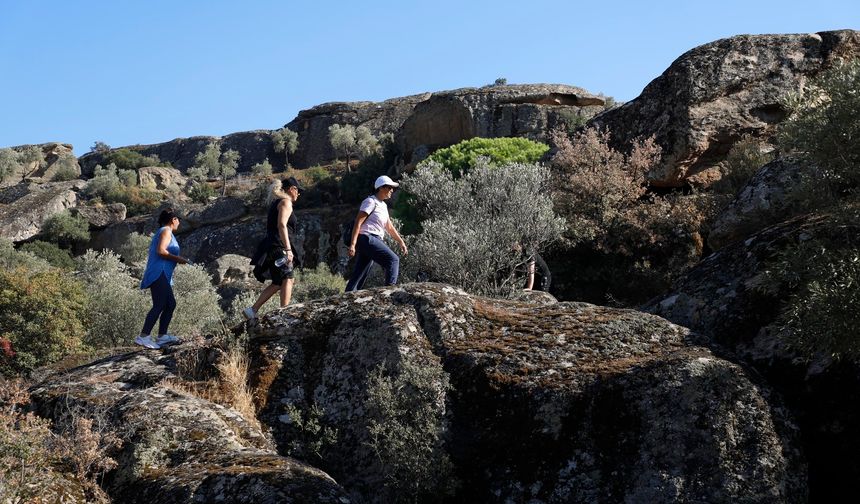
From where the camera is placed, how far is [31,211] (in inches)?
1861

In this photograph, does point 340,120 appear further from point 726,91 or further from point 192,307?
point 726,91

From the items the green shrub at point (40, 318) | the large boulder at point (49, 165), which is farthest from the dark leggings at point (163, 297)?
the large boulder at point (49, 165)

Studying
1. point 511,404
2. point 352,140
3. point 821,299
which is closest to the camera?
point 821,299

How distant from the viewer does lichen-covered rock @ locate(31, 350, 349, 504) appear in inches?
231

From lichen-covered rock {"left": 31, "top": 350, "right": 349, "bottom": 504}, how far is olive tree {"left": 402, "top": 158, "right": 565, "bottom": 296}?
26.7 ft

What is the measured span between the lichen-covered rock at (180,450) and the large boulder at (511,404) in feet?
2.34

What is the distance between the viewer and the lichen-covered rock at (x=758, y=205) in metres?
12.9

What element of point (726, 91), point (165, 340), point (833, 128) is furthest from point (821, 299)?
point (726, 91)

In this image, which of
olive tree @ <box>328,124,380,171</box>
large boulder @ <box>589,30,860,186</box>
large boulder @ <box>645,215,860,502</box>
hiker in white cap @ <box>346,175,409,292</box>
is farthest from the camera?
olive tree @ <box>328,124,380,171</box>

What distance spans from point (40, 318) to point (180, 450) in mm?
13518

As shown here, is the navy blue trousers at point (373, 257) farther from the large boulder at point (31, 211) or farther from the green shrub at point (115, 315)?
the large boulder at point (31, 211)

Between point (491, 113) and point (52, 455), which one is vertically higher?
point (491, 113)

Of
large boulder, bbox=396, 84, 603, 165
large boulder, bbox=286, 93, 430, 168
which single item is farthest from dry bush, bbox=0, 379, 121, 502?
large boulder, bbox=286, 93, 430, 168

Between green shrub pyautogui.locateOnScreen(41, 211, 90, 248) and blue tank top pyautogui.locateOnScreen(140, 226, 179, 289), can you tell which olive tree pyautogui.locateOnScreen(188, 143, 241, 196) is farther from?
blue tank top pyautogui.locateOnScreen(140, 226, 179, 289)
